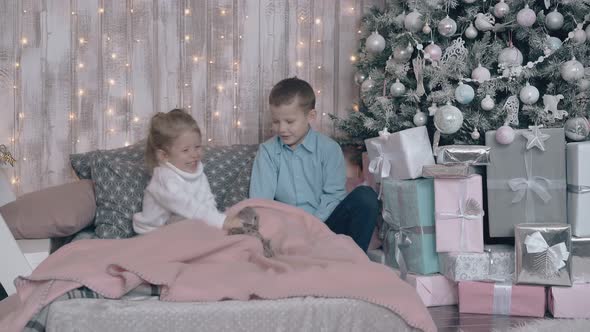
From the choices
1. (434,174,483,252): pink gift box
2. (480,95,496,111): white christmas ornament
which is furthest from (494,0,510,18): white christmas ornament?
(434,174,483,252): pink gift box

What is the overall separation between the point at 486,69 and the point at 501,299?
90 cm

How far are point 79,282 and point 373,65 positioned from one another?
185cm

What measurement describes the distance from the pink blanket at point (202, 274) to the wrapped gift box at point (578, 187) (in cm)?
104

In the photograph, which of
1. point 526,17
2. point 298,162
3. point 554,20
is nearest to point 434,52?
point 526,17

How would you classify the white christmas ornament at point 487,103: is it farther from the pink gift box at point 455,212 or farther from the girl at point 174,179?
the girl at point 174,179

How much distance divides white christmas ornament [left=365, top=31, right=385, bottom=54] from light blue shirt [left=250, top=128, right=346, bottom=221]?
1.49ft

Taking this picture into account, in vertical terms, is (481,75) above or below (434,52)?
below

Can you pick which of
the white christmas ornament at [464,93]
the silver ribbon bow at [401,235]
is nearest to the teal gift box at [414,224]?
the silver ribbon bow at [401,235]

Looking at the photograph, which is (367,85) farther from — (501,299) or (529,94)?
(501,299)

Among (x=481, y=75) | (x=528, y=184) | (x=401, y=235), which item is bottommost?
(x=401, y=235)

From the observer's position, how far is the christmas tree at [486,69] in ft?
9.94

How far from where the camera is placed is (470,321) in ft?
9.12

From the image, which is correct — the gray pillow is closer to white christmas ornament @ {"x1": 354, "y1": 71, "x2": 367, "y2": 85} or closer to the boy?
the boy

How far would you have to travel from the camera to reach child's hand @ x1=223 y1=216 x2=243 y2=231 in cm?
271
